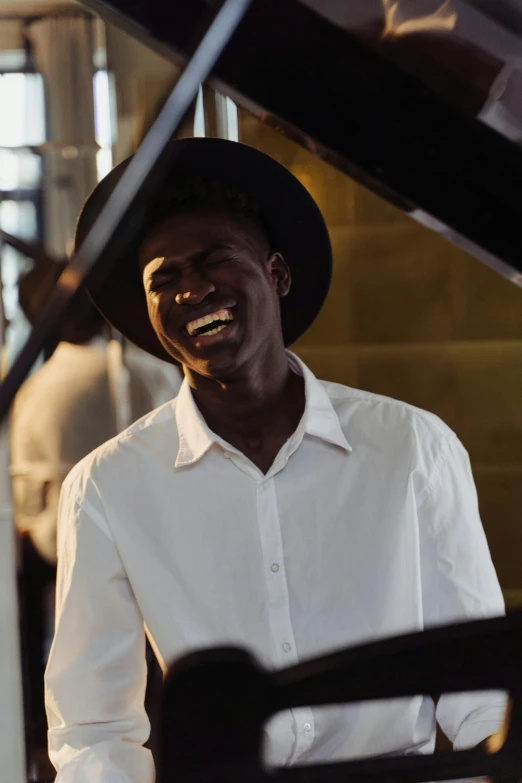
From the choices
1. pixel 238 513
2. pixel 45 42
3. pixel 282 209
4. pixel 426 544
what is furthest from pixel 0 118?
pixel 426 544

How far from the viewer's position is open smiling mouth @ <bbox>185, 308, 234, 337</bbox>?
0.61 meters

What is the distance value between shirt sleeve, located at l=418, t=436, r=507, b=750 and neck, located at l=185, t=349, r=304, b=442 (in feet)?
0.44

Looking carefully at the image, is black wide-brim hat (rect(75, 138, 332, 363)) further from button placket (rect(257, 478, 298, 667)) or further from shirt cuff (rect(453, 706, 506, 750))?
shirt cuff (rect(453, 706, 506, 750))

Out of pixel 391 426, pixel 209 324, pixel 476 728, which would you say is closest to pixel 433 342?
pixel 391 426

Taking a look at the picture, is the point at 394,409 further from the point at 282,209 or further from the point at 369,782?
the point at 369,782

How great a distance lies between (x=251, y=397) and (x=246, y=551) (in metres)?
0.13

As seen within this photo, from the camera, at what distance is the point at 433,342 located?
0.65m

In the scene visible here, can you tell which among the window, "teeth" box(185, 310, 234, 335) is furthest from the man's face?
the window

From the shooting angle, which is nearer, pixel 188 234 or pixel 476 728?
pixel 476 728

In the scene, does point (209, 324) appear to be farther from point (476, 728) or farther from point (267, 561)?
point (476, 728)

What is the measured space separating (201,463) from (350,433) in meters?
0.13

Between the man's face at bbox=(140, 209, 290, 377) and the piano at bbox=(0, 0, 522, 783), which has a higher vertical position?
the piano at bbox=(0, 0, 522, 783)

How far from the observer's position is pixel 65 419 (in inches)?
26.3

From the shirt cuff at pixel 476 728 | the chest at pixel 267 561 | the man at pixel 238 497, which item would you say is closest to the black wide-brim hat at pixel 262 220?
the man at pixel 238 497
